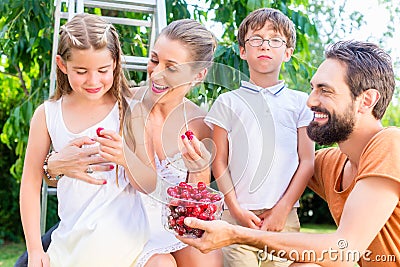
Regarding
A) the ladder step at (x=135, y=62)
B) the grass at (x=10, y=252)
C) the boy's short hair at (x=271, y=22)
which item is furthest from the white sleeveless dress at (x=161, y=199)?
the grass at (x=10, y=252)

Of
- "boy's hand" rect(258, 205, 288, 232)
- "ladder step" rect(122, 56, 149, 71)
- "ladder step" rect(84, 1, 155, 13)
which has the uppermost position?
"ladder step" rect(84, 1, 155, 13)

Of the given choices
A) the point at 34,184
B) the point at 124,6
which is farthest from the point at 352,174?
the point at 124,6

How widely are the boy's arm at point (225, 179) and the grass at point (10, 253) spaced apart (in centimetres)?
389

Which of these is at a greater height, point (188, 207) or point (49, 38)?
point (49, 38)

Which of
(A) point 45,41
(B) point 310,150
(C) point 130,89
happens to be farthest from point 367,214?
(A) point 45,41

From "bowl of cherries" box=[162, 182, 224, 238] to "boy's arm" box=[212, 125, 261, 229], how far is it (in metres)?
0.22

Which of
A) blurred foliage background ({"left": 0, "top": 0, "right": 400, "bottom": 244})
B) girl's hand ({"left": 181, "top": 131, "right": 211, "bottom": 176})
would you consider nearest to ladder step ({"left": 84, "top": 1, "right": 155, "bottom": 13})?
blurred foliage background ({"left": 0, "top": 0, "right": 400, "bottom": 244})

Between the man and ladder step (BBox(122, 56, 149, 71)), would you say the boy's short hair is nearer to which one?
the man

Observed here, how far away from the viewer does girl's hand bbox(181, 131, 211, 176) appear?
6.03ft

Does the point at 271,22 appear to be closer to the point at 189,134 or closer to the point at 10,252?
the point at 189,134

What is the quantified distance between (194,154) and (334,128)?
1.58 ft

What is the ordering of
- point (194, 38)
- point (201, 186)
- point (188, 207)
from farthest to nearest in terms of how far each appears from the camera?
point (194, 38)
point (201, 186)
point (188, 207)

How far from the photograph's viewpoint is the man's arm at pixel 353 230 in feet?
5.83

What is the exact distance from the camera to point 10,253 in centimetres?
583
